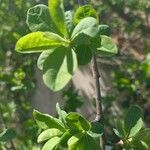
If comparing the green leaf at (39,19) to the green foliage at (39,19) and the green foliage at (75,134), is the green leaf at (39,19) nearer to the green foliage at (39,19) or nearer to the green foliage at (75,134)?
the green foliage at (39,19)

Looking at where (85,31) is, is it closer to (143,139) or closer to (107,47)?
(107,47)

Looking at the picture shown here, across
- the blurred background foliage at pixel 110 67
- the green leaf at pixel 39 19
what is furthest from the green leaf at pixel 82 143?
the blurred background foliage at pixel 110 67

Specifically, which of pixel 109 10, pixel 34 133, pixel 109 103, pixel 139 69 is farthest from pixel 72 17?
pixel 109 10

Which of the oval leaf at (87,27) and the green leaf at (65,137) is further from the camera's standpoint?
the green leaf at (65,137)

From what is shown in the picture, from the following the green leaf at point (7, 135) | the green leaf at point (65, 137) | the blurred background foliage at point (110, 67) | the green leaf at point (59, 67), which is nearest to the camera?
the green leaf at point (59, 67)

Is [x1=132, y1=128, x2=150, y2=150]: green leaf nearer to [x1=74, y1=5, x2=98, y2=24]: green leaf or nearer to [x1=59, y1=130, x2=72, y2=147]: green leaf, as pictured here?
[x1=59, y1=130, x2=72, y2=147]: green leaf

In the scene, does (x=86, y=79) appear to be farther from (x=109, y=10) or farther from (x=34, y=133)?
(x=34, y=133)

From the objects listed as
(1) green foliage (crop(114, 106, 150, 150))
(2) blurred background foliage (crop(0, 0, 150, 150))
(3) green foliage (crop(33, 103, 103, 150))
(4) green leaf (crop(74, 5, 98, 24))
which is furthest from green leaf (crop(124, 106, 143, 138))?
(2) blurred background foliage (crop(0, 0, 150, 150))
